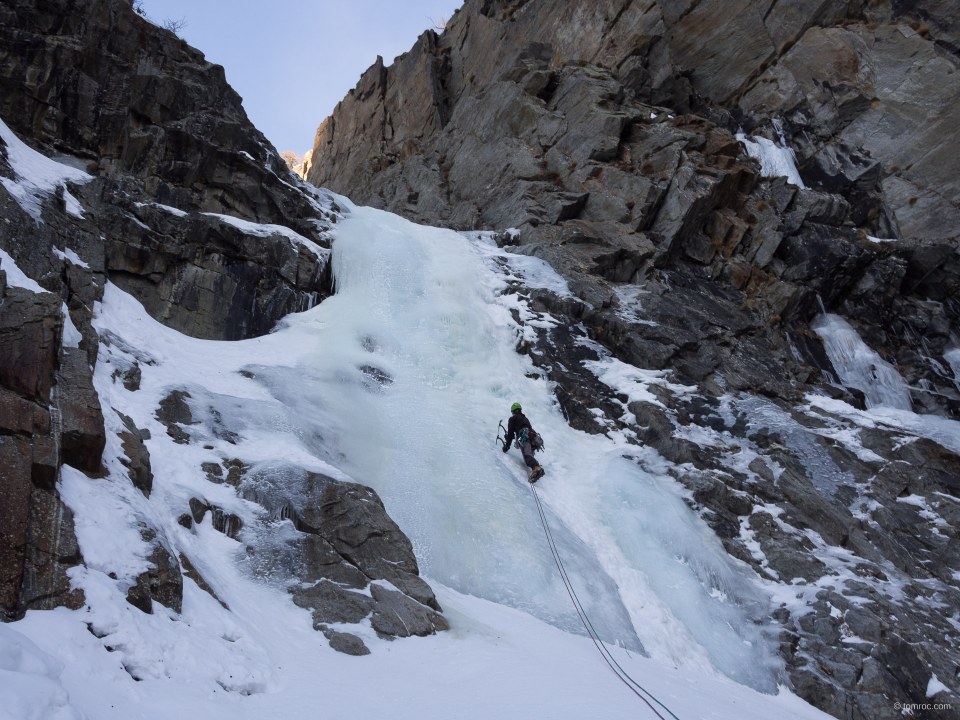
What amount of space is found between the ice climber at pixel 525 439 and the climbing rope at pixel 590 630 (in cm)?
39

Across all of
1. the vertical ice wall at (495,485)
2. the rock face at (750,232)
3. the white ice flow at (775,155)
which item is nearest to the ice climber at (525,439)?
the vertical ice wall at (495,485)

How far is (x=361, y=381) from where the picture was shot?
1040 cm

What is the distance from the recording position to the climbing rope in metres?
4.97

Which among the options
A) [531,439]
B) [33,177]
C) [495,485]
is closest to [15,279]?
[33,177]

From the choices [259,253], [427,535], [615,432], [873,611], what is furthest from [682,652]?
[259,253]

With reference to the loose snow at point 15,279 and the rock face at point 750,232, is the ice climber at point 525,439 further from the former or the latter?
the loose snow at point 15,279

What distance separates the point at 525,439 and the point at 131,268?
28.6 feet

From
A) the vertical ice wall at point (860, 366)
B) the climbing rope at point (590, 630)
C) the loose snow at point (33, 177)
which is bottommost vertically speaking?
the climbing rope at point (590, 630)

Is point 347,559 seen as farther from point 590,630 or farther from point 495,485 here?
point 495,485

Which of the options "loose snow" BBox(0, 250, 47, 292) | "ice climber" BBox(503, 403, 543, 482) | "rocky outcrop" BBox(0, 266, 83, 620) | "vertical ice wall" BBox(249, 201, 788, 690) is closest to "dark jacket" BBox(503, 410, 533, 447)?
→ "ice climber" BBox(503, 403, 543, 482)

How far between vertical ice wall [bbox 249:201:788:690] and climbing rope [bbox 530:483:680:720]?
0.11m

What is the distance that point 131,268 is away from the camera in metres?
11.5

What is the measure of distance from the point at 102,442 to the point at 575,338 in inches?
412

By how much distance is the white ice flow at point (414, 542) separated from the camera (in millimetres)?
3789
